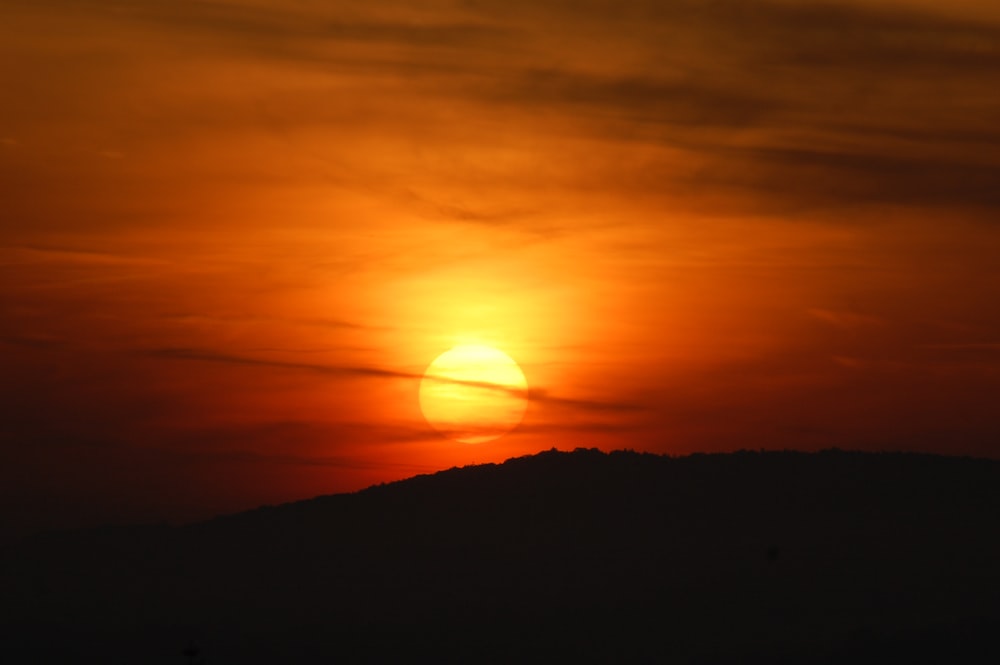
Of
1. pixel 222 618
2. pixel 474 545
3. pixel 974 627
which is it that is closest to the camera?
pixel 974 627

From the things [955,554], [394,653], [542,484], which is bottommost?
[394,653]

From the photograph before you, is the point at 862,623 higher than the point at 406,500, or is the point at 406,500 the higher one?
the point at 406,500

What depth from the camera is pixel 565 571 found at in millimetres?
91875

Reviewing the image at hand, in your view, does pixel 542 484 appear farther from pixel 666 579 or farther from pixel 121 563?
pixel 121 563

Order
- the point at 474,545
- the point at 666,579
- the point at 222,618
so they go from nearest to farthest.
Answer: the point at 666,579 → the point at 222,618 → the point at 474,545

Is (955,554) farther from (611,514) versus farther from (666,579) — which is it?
(611,514)

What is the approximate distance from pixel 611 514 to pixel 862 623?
34.8m

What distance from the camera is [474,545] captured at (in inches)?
3967

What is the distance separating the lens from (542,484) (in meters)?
109

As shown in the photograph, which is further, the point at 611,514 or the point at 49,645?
the point at 611,514

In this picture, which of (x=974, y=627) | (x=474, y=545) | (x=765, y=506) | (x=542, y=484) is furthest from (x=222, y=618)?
(x=974, y=627)

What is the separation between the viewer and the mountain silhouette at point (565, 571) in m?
72.8

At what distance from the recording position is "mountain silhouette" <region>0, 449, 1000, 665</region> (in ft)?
239

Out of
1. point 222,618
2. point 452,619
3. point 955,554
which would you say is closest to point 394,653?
point 452,619
